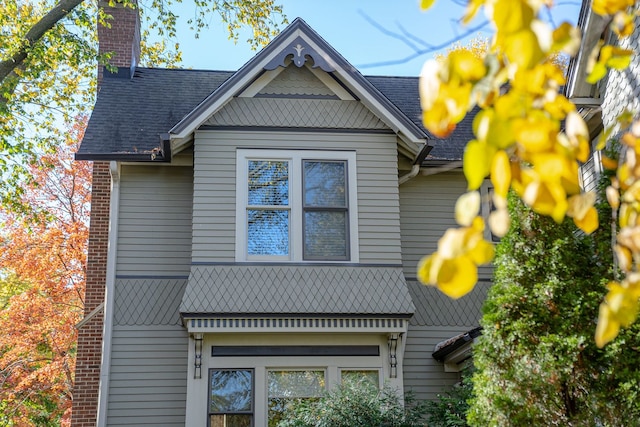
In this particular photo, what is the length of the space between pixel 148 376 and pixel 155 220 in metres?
2.54

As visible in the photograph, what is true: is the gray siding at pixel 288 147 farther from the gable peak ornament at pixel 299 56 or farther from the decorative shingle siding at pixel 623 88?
the decorative shingle siding at pixel 623 88

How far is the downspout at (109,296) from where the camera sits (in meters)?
11.9

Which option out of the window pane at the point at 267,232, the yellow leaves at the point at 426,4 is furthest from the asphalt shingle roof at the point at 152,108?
the yellow leaves at the point at 426,4

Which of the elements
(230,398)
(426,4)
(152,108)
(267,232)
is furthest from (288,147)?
(426,4)

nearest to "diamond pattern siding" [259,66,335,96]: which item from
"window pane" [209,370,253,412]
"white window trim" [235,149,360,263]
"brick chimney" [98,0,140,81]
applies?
"white window trim" [235,149,360,263]

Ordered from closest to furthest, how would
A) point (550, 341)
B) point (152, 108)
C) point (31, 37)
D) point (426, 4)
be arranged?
point (426, 4), point (550, 341), point (31, 37), point (152, 108)

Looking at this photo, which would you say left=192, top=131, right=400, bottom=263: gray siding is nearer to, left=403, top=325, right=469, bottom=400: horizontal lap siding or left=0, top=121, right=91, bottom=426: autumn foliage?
left=403, top=325, right=469, bottom=400: horizontal lap siding

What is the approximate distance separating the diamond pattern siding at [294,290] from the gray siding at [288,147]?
1.00 ft

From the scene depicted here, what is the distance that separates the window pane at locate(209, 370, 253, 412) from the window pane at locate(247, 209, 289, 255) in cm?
187

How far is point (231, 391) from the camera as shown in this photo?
39.1 feet

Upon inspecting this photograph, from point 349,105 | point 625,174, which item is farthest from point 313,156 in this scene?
point 625,174

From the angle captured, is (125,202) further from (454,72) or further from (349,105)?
(454,72)

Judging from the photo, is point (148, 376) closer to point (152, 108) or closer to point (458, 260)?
point (152, 108)

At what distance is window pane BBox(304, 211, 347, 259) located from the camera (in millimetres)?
12297
